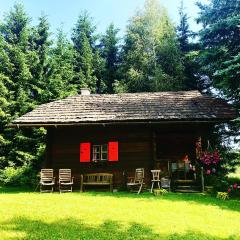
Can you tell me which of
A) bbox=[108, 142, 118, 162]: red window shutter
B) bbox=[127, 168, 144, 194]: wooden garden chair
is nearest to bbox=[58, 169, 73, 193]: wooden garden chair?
bbox=[108, 142, 118, 162]: red window shutter

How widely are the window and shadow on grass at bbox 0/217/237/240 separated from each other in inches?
347

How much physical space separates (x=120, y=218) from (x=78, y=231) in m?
1.81

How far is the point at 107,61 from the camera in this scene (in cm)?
3597

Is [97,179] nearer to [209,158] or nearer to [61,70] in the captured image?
[209,158]

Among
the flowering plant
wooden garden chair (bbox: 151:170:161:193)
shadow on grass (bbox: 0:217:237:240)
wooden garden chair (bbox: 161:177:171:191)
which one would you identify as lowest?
shadow on grass (bbox: 0:217:237:240)

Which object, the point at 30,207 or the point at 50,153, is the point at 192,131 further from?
the point at 30,207

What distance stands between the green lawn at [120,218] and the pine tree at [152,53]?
17710 mm

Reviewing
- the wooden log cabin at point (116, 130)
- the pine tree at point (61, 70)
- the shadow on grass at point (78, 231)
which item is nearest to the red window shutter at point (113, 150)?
the wooden log cabin at point (116, 130)

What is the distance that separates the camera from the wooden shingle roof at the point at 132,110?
17105mm

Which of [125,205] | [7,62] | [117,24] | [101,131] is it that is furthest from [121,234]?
[117,24]

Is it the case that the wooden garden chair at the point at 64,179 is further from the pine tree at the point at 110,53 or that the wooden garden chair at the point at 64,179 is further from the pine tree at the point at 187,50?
the pine tree at the point at 110,53

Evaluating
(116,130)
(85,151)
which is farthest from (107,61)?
(85,151)

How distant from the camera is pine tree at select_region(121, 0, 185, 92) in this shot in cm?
2956

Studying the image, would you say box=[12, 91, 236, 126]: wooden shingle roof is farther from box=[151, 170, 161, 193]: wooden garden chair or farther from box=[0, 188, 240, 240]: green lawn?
box=[0, 188, 240, 240]: green lawn
